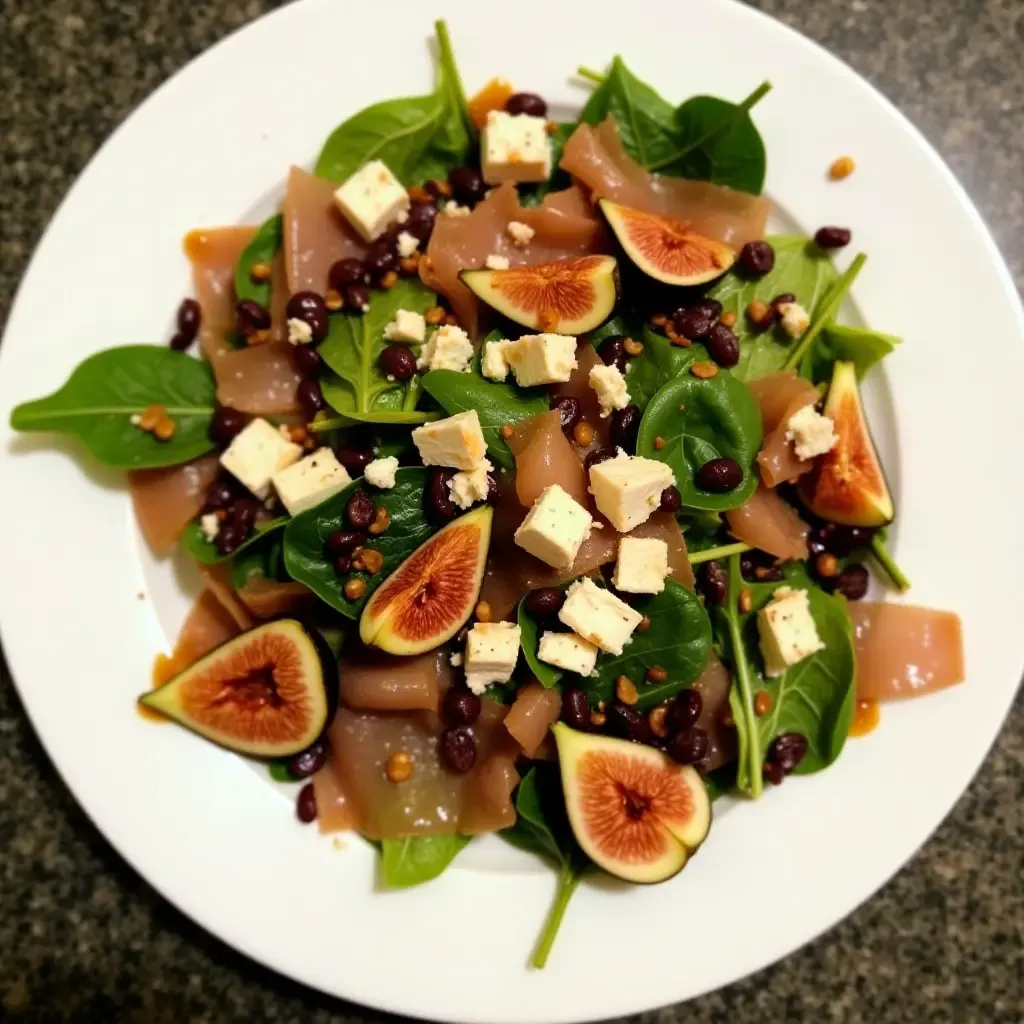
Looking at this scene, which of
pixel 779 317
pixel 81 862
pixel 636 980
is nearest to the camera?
pixel 636 980

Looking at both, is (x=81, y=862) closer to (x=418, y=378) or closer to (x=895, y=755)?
(x=418, y=378)

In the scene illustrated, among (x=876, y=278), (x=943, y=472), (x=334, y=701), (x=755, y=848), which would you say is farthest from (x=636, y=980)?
(x=876, y=278)

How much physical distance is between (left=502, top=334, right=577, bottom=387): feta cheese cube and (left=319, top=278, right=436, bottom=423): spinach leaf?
26cm

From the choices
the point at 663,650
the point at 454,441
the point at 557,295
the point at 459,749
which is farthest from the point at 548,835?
the point at 557,295

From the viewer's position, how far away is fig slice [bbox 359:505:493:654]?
2.01 meters

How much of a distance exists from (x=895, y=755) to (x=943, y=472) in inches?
27.3

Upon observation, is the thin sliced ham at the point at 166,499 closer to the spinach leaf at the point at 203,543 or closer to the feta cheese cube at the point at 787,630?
the spinach leaf at the point at 203,543

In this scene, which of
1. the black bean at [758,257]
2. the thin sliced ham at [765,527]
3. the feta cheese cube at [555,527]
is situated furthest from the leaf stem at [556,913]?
the black bean at [758,257]

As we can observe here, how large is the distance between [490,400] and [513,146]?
62 cm

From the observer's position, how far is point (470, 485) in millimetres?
1996

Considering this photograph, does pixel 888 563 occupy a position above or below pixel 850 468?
below

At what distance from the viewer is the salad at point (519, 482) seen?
6.72 feet

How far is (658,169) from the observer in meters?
2.24

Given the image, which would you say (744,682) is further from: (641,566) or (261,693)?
(261,693)
